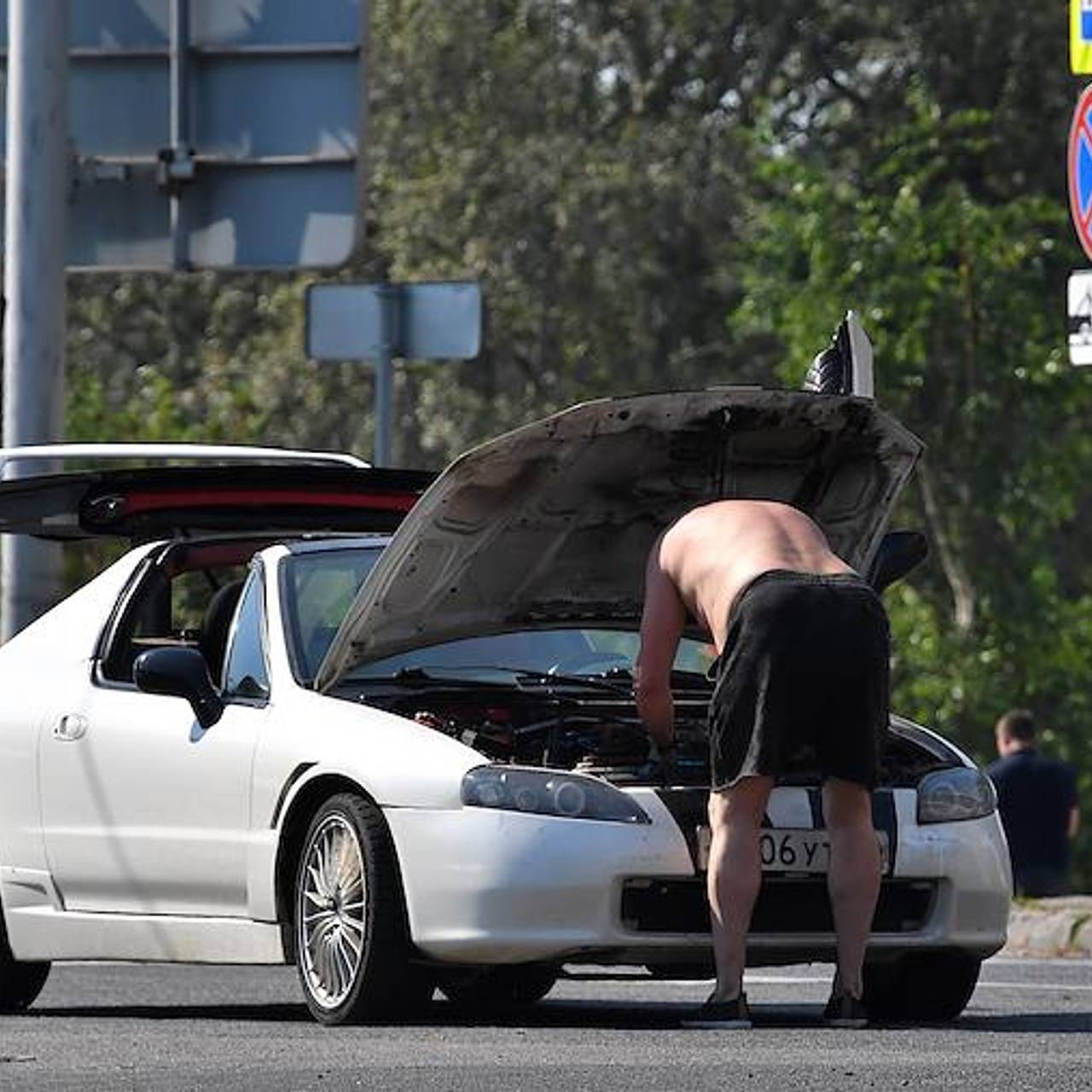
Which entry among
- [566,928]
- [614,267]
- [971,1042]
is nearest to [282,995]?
[566,928]

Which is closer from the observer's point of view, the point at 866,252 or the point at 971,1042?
the point at 971,1042

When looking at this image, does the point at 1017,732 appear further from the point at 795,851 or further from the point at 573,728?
the point at 795,851

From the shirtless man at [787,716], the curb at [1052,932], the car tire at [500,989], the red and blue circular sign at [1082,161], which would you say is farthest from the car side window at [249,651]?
the curb at [1052,932]

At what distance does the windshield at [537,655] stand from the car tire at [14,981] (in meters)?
1.56

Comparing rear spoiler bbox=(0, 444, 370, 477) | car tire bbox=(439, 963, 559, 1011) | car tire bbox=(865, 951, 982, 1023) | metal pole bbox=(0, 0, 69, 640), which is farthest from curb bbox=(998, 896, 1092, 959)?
car tire bbox=(865, 951, 982, 1023)

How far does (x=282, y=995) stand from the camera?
12.9 meters

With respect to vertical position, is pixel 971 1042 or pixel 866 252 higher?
pixel 866 252

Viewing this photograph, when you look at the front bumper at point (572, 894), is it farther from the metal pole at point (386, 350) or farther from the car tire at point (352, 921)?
the metal pole at point (386, 350)

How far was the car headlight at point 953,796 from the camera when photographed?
1085 centimetres

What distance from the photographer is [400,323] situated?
18.5 metres

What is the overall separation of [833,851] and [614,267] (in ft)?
96.6

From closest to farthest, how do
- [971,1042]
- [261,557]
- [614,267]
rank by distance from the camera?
1. [971,1042]
2. [261,557]
3. [614,267]

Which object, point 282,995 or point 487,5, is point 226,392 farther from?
point 282,995

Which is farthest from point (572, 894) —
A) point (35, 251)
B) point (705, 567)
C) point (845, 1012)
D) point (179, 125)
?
point (179, 125)
